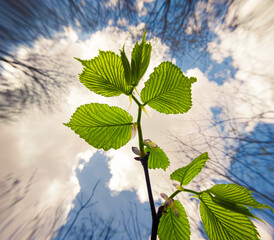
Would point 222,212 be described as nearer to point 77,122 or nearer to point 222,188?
point 222,188

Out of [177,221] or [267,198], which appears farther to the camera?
[267,198]

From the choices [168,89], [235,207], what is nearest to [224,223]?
[235,207]

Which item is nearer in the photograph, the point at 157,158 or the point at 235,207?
the point at 235,207

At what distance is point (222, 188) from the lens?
0.77 ft

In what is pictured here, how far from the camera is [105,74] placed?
226mm

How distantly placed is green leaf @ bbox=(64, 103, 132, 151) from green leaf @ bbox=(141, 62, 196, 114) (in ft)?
0.17

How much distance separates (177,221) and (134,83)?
25 centimetres

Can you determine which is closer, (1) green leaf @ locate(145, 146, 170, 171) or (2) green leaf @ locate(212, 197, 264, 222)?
(2) green leaf @ locate(212, 197, 264, 222)

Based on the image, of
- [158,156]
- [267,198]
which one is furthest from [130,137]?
[267,198]

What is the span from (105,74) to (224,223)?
0.28 metres

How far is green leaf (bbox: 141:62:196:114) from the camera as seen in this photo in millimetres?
221

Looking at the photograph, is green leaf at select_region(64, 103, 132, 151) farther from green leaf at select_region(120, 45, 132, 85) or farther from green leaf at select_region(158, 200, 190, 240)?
green leaf at select_region(158, 200, 190, 240)

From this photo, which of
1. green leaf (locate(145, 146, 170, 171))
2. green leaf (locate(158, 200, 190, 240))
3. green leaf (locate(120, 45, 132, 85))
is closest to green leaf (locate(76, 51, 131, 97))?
green leaf (locate(120, 45, 132, 85))

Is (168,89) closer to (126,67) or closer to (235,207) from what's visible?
(126,67)
